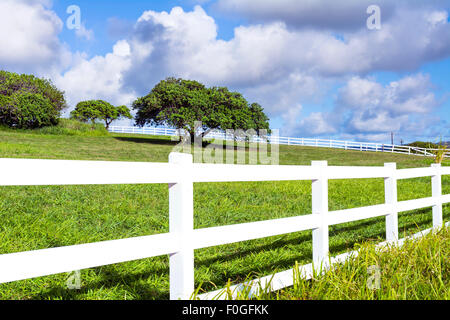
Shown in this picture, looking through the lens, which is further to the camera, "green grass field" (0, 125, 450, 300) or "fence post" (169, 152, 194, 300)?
"green grass field" (0, 125, 450, 300)

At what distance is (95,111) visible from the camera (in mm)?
68312

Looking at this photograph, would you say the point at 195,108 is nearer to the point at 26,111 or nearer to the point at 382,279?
the point at 26,111

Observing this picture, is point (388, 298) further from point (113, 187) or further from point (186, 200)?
point (113, 187)

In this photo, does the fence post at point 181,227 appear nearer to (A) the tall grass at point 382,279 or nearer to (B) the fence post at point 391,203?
(A) the tall grass at point 382,279

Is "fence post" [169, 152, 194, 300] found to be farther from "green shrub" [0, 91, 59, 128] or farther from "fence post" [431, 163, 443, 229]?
"green shrub" [0, 91, 59, 128]

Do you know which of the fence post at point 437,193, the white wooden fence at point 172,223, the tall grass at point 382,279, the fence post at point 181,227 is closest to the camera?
the white wooden fence at point 172,223

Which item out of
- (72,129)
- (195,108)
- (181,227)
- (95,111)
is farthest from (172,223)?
(95,111)

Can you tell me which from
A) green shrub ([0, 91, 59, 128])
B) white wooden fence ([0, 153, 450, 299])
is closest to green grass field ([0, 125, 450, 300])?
white wooden fence ([0, 153, 450, 299])

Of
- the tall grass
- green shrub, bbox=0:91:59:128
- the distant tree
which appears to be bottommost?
the tall grass

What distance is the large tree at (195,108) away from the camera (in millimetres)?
38281

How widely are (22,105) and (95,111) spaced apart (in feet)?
91.0

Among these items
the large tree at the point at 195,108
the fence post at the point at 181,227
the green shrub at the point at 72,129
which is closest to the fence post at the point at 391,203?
the fence post at the point at 181,227

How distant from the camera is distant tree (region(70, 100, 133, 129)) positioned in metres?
68.9

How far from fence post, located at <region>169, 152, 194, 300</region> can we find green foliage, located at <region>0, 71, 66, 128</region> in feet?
140
